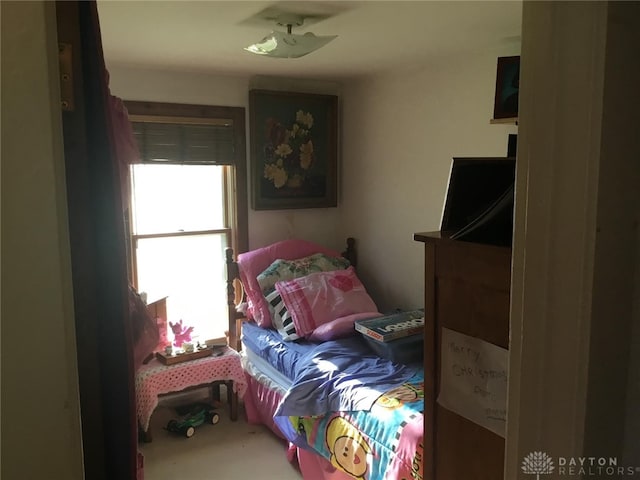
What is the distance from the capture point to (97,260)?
0.78 m

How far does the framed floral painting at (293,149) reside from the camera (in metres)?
3.76

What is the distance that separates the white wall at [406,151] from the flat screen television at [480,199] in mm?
1729

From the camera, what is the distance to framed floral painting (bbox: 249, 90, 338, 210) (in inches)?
148

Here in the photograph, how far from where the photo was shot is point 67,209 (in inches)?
27.4

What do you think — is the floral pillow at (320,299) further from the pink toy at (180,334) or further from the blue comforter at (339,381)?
the pink toy at (180,334)

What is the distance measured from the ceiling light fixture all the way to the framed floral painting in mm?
1279

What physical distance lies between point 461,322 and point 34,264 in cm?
86

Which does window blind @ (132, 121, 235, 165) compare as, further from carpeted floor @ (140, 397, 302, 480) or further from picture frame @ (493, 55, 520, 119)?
picture frame @ (493, 55, 520, 119)

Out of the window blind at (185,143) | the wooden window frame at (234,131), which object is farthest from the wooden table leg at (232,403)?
the window blind at (185,143)

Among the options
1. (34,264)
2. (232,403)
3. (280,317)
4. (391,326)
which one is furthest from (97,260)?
(232,403)

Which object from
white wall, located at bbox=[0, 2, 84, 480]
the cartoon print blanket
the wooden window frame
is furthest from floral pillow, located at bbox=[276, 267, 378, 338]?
white wall, located at bbox=[0, 2, 84, 480]

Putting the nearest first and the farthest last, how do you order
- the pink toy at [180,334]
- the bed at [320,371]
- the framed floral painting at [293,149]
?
the bed at [320,371] < the pink toy at [180,334] < the framed floral painting at [293,149]

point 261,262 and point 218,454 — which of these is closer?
point 218,454

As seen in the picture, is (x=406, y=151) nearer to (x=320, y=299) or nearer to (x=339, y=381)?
(x=320, y=299)
